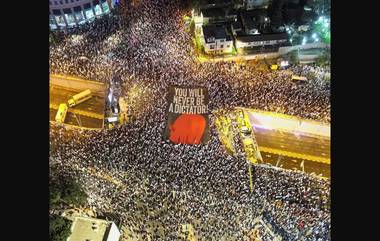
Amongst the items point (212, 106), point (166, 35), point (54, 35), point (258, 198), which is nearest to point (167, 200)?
point (258, 198)

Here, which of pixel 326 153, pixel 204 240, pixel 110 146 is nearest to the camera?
pixel 204 240

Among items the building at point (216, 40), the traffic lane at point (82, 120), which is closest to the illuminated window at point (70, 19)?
the traffic lane at point (82, 120)

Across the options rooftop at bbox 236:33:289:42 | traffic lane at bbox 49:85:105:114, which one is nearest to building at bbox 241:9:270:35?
rooftop at bbox 236:33:289:42

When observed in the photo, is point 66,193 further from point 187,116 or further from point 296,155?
point 296,155

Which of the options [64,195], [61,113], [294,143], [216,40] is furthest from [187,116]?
[64,195]

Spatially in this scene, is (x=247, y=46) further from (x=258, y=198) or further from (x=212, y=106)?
(x=258, y=198)

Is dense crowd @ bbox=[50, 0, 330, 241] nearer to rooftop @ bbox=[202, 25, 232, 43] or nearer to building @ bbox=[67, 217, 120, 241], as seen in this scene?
building @ bbox=[67, 217, 120, 241]
